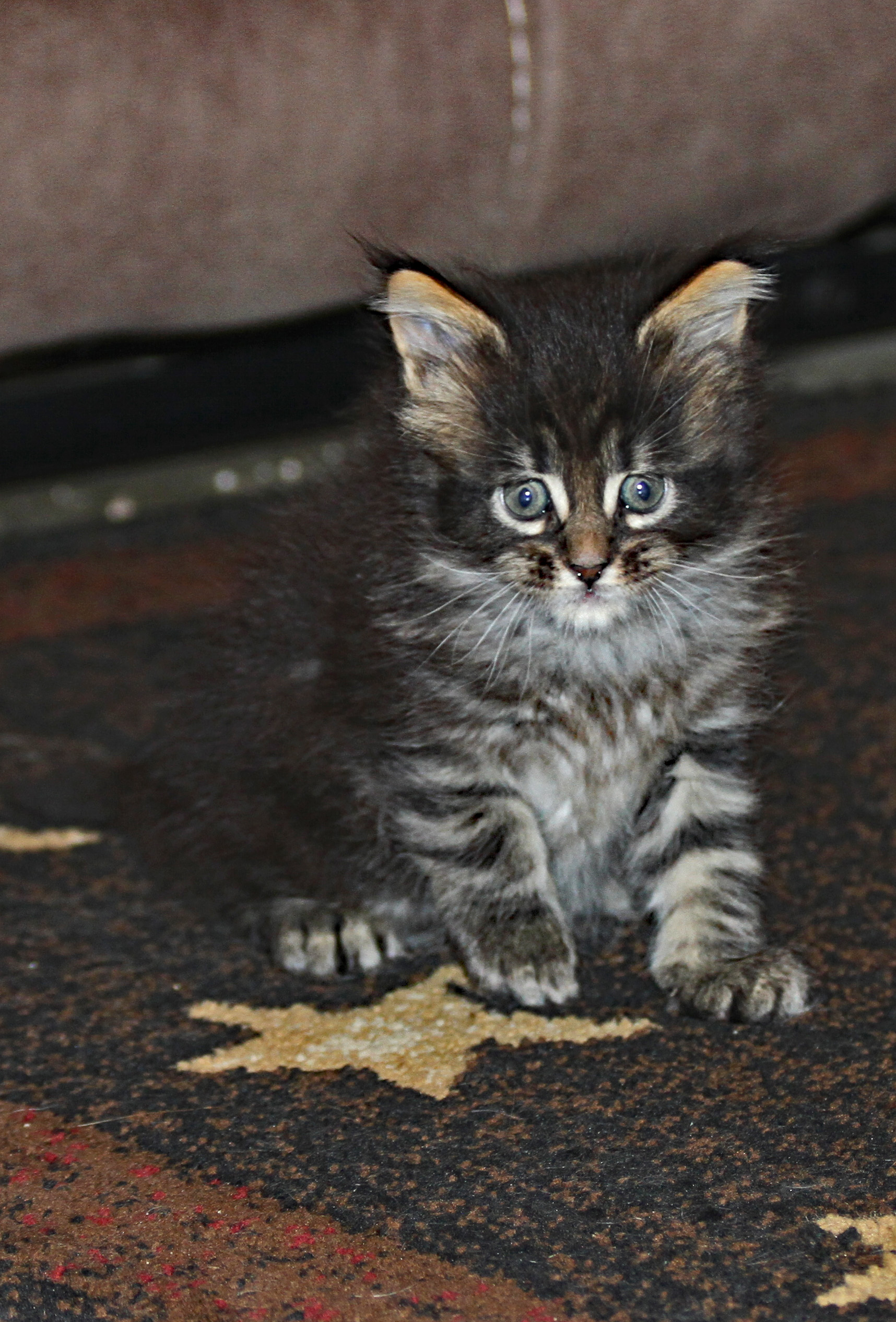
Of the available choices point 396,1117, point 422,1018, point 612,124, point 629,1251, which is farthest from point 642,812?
point 612,124

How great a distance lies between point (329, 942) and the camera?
1.65 m

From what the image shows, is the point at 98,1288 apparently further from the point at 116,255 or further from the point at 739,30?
the point at 739,30

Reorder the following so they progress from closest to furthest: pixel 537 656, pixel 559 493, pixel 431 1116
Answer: pixel 431 1116, pixel 559 493, pixel 537 656

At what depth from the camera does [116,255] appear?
199cm

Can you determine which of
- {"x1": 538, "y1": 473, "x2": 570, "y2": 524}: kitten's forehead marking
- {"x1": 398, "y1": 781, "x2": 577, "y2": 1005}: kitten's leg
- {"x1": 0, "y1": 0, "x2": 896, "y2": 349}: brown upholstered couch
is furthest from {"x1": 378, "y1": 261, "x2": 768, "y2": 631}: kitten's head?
{"x1": 0, "y1": 0, "x2": 896, "y2": 349}: brown upholstered couch

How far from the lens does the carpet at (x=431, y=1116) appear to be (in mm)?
1153

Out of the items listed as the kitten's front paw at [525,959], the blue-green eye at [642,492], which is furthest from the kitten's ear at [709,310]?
the kitten's front paw at [525,959]

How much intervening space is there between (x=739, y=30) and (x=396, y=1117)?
4.71ft

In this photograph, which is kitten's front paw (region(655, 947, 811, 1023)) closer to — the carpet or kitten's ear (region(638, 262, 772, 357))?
the carpet

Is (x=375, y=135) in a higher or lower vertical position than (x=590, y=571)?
higher

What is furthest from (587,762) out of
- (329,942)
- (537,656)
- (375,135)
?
(375,135)

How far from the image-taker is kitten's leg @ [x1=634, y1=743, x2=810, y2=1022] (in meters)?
1.49

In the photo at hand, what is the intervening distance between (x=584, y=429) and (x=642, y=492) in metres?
0.08

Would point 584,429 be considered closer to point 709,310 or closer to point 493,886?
point 709,310
